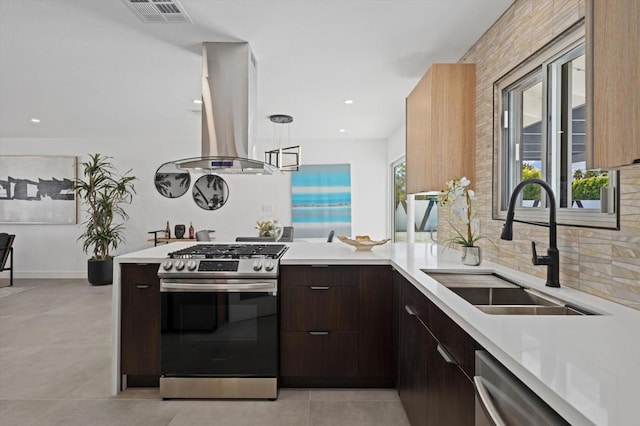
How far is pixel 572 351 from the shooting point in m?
0.94

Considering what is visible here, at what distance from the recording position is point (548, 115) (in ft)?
6.72

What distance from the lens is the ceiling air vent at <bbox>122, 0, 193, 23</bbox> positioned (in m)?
2.33

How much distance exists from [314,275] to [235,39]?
1813 millimetres

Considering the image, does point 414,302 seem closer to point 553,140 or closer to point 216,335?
point 553,140

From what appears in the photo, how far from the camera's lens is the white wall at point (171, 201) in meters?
6.76

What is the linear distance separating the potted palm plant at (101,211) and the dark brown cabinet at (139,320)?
13.2ft

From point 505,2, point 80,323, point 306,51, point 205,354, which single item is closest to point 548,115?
point 505,2

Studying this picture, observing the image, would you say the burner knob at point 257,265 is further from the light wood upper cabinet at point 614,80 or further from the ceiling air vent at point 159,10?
the light wood upper cabinet at point 614,80

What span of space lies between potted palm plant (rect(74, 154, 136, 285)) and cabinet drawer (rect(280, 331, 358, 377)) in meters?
4.64

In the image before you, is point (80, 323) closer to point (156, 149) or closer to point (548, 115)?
point (156, 149)

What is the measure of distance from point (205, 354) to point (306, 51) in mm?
2323

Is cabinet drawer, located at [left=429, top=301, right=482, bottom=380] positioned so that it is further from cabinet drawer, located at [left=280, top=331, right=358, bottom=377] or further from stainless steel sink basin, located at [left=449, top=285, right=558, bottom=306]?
cabinet drawer, located at [left=280, top=331, right=358, bottom=377]

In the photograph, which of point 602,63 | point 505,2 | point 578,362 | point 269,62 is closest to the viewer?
point 578,362

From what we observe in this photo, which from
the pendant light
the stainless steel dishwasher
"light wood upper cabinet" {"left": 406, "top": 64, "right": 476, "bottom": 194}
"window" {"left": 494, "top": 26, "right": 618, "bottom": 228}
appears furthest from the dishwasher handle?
the pendant light
